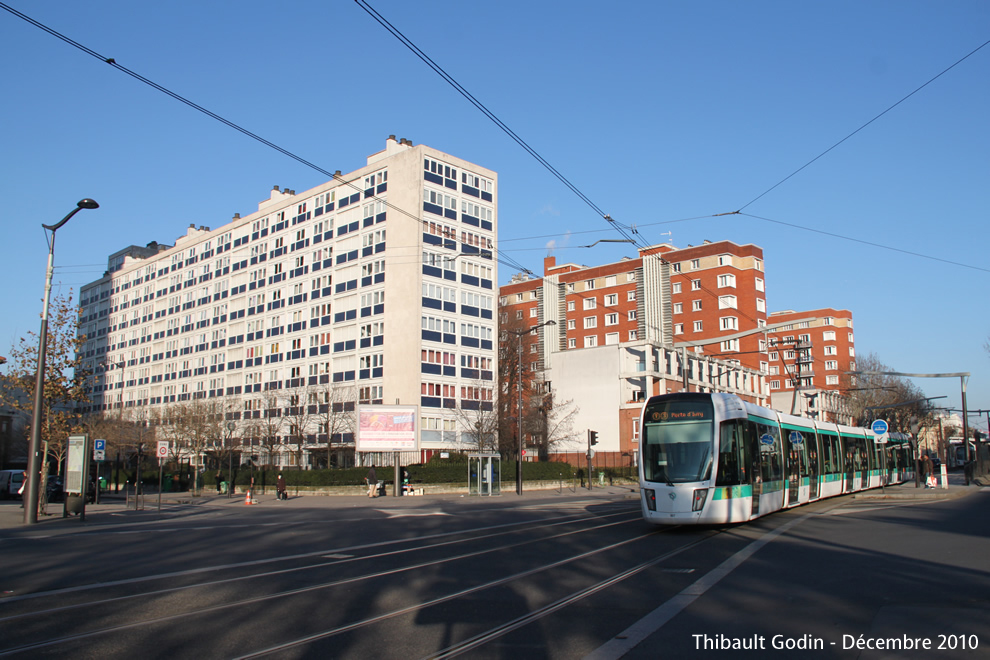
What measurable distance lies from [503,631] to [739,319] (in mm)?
73847

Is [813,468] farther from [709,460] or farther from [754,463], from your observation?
[709,460]

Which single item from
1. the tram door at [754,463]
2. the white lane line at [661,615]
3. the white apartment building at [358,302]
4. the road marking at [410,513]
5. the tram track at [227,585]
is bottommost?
the road marking at [410,513]

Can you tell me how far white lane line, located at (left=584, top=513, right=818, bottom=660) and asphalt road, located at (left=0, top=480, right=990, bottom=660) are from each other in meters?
0.04

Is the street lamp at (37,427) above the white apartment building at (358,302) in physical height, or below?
below

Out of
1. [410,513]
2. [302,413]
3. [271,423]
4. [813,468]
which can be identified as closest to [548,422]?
[302,413]

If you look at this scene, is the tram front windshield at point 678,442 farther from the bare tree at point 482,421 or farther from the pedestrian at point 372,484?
the bare tree at point 482,421

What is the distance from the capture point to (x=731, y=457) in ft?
57.6

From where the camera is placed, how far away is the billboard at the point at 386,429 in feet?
136

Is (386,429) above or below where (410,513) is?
above

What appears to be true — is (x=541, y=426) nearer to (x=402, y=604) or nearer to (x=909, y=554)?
(x=909, y=554)

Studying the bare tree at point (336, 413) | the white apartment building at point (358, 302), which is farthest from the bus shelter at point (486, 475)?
the bare tree at point (336, 413)

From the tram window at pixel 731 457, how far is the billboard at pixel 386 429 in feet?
85.5

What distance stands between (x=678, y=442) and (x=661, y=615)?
31.4ft

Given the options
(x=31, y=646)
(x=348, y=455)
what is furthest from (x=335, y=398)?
(x=31, y=646)
